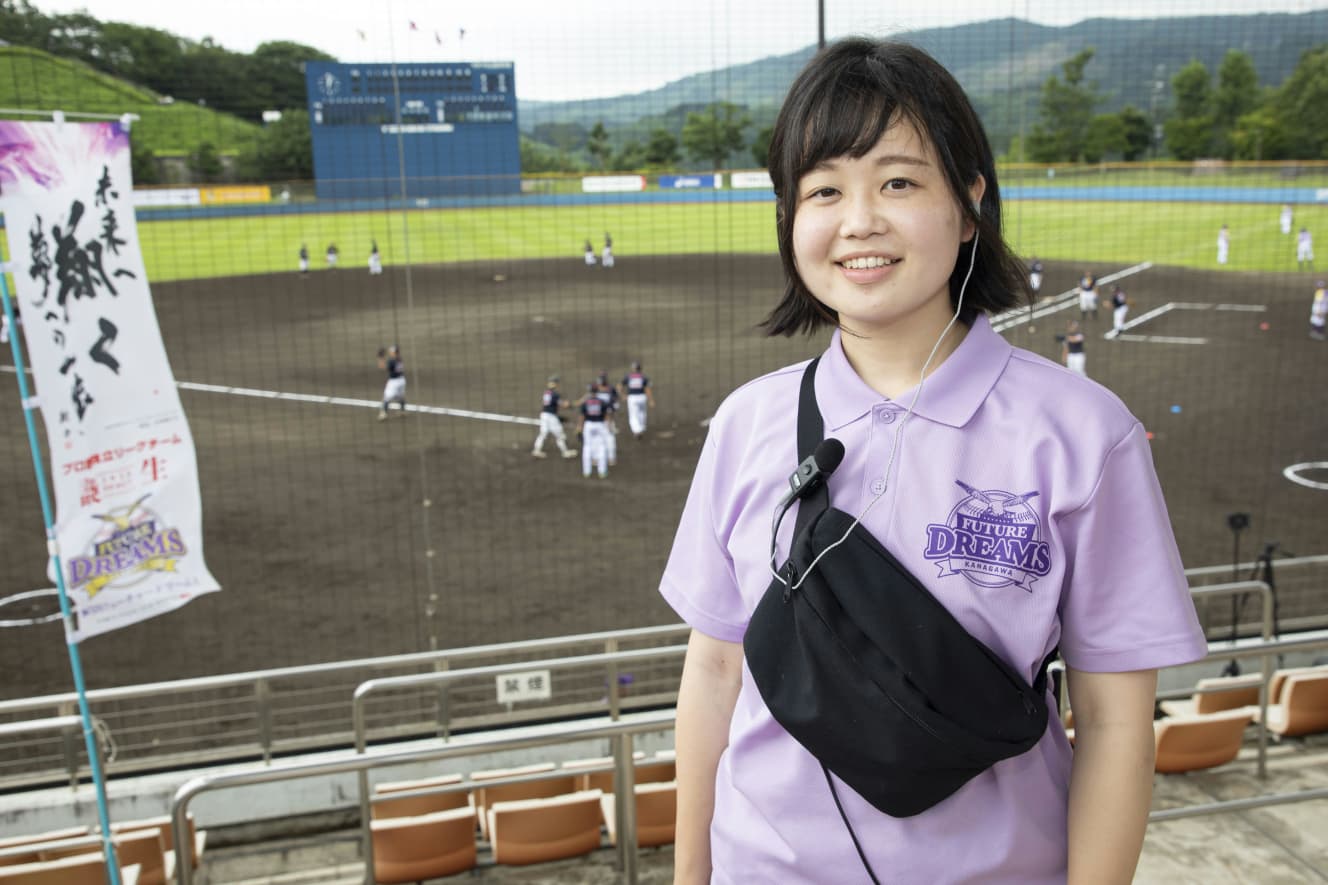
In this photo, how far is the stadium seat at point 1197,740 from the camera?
359 centimetres

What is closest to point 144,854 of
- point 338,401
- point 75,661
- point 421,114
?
point 75,661

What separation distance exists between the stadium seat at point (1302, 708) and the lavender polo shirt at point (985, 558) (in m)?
3.76

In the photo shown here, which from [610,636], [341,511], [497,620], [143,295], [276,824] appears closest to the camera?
[143,295]

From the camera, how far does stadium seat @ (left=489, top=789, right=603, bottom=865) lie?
3.21m

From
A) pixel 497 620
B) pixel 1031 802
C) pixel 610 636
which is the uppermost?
pixel 1031 802

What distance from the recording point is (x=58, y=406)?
328cm

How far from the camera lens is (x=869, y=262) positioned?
37.0 inches

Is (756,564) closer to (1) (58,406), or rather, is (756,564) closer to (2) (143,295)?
(1) (58,406)

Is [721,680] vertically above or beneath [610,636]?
above

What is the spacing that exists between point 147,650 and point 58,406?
454cm

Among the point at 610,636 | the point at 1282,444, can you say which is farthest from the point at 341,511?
the point at 1282,444

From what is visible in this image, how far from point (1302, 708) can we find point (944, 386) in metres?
4.00

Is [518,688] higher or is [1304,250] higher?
[1304,250]

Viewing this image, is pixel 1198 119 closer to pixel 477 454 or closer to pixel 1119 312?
pixel 1119 312
